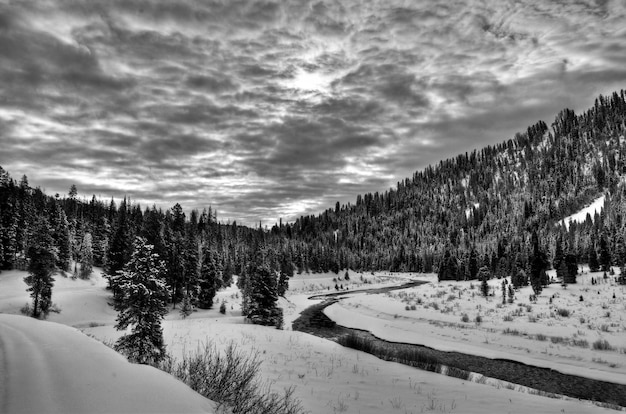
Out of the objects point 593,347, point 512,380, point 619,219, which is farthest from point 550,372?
point 619,219

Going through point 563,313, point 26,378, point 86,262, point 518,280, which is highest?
point 26,378

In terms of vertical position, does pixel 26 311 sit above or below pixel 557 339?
below

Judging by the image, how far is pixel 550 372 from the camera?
701 inches

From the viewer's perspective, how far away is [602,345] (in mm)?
19750

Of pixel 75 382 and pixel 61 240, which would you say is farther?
pixel 61 240

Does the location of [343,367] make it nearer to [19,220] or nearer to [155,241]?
[155,241]

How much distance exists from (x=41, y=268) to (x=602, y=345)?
171 feet

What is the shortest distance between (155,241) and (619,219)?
165m

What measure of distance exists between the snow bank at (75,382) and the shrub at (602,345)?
24512mm

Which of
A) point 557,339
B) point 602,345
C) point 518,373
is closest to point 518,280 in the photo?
point 557,339

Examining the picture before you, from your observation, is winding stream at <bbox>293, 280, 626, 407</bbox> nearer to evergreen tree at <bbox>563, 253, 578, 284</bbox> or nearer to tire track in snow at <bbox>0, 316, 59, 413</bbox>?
tire track in snow at <bbox>0, 316, 59, 413</bbox>

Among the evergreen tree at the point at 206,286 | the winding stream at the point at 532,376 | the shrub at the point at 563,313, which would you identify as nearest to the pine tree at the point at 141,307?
the winding stream at the point at 532,376

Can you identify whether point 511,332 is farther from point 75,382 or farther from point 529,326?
point 75,382

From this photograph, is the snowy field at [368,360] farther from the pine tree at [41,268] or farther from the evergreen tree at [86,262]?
the evergreen tree at [86,262]
